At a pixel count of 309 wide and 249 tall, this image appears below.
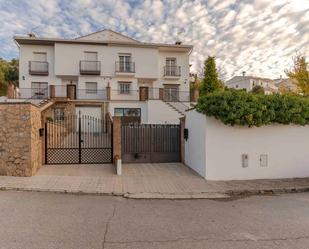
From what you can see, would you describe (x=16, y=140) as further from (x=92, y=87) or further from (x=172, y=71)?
(x=172, y=71)

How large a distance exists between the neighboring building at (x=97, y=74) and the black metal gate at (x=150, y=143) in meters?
10.5

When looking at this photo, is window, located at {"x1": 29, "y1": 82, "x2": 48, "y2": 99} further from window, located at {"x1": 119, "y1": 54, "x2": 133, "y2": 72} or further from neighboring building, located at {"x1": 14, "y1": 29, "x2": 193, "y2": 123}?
window, located at {"x1": 119, "y1": 54, "x2": 133, "y2": 72}

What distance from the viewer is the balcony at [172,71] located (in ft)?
89.8

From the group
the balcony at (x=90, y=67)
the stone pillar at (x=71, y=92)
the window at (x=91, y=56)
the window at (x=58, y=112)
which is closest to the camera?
the window at (x=58, y=112)

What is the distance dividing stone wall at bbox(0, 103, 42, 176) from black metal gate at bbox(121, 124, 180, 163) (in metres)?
4.33

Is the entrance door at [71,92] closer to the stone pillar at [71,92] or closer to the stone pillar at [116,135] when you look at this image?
the stone pillar at [71,92]

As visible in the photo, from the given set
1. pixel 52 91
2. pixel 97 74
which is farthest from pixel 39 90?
pixel 97 74

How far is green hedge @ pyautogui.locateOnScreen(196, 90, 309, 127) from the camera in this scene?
8680mm

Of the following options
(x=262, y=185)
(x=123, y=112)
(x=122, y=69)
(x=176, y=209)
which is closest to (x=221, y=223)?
(x=176, y=209)

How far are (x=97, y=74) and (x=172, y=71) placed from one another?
26.6ft

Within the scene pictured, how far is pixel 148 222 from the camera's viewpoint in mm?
5199

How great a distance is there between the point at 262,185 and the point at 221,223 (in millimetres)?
3964

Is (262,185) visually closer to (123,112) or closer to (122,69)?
(123,112)

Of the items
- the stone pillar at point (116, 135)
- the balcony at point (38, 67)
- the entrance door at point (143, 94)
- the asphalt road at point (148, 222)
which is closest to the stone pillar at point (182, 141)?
the stone pillar at point (116, 135)
